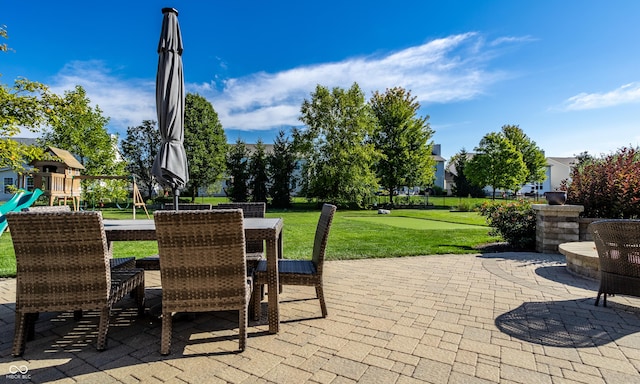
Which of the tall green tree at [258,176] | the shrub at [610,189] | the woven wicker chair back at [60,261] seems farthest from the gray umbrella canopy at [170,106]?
the tall green tree at [258,176]

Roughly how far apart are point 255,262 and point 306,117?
898 inches

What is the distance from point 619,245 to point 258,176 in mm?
23922

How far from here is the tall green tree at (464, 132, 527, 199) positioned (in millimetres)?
30578

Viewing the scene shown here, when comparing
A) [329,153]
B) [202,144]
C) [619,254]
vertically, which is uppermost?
[202,144]

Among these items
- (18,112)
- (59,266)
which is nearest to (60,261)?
(59,266)

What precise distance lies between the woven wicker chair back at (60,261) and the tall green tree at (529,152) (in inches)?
1621

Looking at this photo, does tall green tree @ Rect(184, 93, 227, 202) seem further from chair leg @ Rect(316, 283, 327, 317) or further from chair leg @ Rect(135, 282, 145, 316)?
chair leg @ Rect(316, 283, 327, 317)

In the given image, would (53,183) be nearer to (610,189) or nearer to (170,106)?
(170,106)

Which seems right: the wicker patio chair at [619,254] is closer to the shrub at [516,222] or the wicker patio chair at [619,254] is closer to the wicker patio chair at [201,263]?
the wicker patio chair at [201,263]

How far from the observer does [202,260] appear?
228 cm

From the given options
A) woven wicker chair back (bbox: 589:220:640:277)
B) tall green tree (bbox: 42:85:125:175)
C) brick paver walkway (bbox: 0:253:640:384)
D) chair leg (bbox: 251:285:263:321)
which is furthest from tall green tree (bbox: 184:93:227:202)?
woven wicker chair back (bbox: 589:220:640:277)

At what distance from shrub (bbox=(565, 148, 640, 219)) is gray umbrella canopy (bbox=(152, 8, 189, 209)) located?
757cm

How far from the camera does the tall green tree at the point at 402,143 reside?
2673cm

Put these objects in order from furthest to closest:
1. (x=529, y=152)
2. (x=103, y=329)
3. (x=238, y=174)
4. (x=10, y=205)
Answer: (x=529, y=152) → (x=238, y=174) → (x=10, y=205) → (x=103, y=329)
